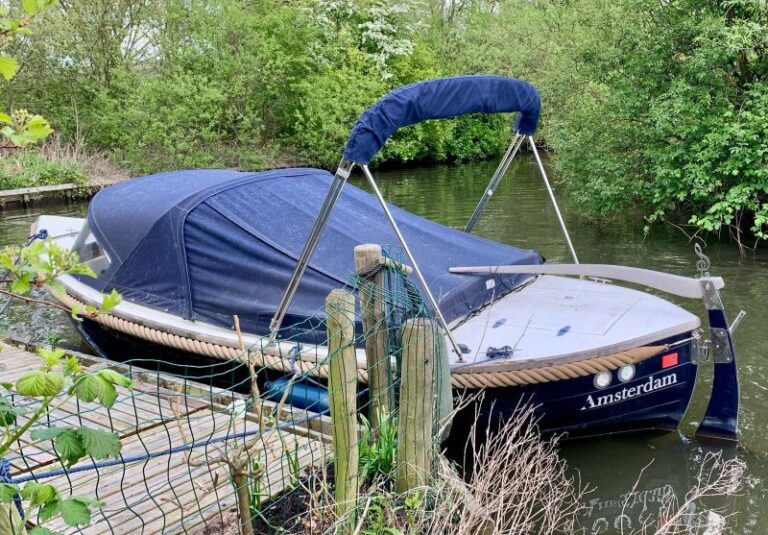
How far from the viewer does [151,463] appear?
4.05m

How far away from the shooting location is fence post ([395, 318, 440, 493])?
10.5 ft

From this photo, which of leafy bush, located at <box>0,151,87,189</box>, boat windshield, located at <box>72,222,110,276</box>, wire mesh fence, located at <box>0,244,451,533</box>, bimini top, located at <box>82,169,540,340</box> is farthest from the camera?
leafy bush, located at <box>0,151,87,189</box>

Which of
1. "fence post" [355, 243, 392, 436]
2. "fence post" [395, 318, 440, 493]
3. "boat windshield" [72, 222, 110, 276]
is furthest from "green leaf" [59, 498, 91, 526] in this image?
"boat windshield" [72, 222, 110, 276]

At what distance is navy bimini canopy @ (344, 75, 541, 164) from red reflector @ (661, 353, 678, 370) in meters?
2.28

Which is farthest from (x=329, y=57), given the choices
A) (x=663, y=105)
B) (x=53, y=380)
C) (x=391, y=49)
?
(x=53, y=380)

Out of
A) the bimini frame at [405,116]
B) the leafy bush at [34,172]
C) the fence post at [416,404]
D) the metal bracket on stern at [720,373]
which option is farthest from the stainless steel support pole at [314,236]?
the leafy bush at [34,172]

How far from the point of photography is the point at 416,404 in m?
3.21

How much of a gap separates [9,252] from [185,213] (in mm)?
3950

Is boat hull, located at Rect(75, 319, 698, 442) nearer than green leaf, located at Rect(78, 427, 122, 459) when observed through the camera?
No

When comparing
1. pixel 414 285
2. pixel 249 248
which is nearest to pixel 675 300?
pixel 414 285

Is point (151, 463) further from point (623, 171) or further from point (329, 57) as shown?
point (329, 57)

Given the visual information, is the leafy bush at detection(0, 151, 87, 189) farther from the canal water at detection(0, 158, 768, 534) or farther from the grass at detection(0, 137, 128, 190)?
the canal water at detection(0, 158, 768, 534)

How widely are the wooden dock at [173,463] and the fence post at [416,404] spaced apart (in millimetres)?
416

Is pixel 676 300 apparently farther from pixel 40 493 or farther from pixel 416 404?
pixel 40 493
